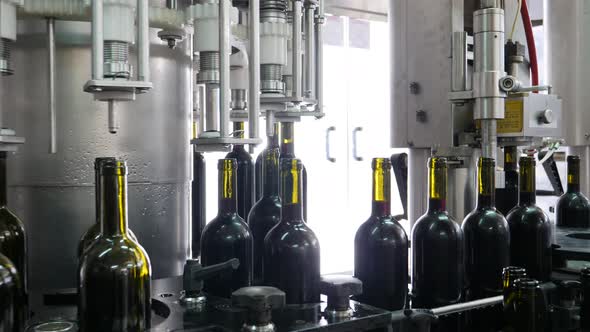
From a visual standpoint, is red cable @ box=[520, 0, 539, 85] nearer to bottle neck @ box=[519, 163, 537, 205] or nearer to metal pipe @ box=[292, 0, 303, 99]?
bottle neck @ box=[519, 163, 537, 205]

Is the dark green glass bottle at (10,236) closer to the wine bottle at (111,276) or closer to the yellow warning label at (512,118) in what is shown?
the wine bottle at (111,276)

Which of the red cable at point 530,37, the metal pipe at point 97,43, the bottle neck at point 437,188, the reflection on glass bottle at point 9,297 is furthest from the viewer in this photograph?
the red cable at point 530,37

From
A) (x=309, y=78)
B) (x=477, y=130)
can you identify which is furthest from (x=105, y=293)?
(x=477, y=130)

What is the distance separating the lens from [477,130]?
5.17 feet

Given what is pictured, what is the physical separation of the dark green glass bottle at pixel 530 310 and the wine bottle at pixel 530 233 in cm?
20

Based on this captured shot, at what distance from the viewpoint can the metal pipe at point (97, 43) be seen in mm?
829

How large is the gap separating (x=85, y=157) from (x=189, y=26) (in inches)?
11.8

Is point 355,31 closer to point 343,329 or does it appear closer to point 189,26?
point 189,26

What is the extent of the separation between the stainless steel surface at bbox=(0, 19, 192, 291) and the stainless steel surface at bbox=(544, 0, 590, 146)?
4.56ft

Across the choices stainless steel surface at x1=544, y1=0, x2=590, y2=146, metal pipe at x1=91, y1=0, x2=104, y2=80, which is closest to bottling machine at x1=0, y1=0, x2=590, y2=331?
metal pipe at x1=91, y1=0, x2=104, y2=80

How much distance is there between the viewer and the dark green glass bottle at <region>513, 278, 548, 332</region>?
0.96 metres

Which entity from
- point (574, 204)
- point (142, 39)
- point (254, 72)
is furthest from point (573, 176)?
point (142, 39)

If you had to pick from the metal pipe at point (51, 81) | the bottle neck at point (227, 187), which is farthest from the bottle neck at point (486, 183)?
the metal pipe at point (51, 81)

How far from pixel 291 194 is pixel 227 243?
0.13m
